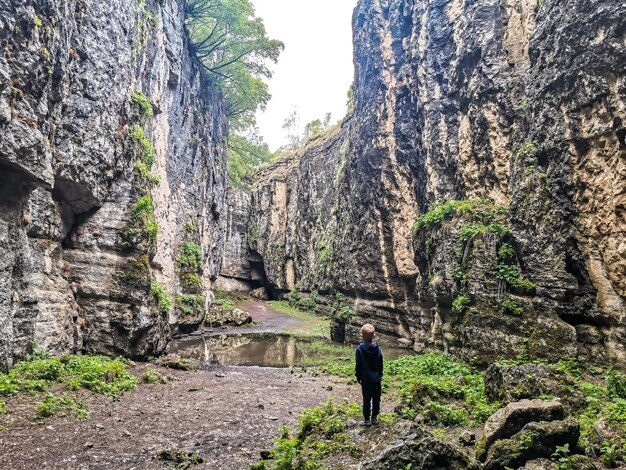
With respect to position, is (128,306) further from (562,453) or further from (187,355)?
(562,453)

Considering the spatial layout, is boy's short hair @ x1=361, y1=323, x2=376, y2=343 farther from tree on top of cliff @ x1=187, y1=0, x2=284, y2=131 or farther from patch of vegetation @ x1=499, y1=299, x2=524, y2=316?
tree on top of cliff @ x1=187, y1=0, x2=284, y2=131

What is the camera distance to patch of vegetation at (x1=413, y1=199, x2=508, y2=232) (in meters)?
12.8

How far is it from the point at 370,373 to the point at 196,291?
18.8 m

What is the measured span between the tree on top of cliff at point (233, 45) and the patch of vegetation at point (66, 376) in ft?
67.4

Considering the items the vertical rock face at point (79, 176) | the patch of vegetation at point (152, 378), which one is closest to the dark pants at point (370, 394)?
the patch of vegetation at point (152, 378)

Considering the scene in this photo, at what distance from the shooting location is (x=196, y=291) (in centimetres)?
2327

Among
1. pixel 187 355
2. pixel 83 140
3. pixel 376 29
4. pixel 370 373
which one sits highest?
pixel 376 29

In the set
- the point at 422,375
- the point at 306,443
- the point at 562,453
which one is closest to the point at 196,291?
the point at 422,375

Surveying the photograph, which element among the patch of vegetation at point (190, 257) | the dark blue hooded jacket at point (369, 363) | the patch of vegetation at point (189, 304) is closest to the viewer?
the dark blue hooded jacket at point (369, 363)

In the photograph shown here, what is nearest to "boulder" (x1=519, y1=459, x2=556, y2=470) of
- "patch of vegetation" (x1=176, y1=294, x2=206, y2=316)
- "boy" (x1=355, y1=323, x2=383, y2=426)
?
"boy" (x1=355, y1=323, x2=383, y2=426)

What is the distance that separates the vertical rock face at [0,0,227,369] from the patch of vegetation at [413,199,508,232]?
1030cm

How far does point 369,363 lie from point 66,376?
706cm

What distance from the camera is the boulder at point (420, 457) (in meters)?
4.37

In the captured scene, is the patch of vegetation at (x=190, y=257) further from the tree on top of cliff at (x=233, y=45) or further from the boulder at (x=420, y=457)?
the boulder at (x=420, y=457)
